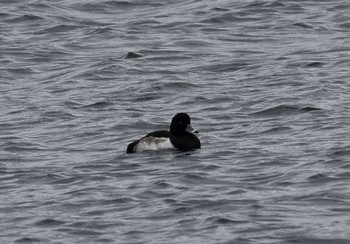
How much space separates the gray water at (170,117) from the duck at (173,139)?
13 cm

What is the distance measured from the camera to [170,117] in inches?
876

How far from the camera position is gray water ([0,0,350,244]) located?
15617mm

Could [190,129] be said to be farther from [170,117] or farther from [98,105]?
[98,105]

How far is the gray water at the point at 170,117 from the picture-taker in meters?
15.6

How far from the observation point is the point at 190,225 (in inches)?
602

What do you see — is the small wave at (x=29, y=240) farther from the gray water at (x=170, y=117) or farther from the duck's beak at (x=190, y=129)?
the duck's beak at (x=190, y=129)

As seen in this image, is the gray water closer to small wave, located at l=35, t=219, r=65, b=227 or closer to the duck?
small wave, located at l=35, t=219, r=65, b=227

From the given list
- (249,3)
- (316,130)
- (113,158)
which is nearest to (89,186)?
(113,158)

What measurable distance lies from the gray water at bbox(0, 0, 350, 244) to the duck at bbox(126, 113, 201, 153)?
0.13 meters

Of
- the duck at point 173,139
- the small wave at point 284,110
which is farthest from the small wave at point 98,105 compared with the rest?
the duck at point 173,139

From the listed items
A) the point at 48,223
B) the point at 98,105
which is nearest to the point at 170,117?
the point at 98,105

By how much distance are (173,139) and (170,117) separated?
235 centimetres

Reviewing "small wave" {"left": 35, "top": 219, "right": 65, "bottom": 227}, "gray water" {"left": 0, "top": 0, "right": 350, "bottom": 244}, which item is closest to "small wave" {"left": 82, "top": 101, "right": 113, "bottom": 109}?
"gray water" {"left": 0, "top": 0, "right": 350, "bottom": 244}

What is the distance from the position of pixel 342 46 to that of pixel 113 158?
967 centimetres
